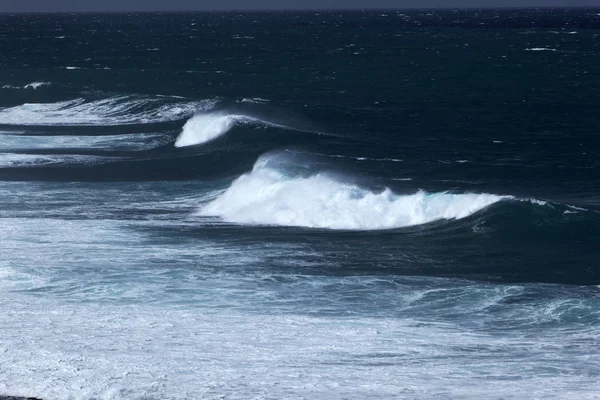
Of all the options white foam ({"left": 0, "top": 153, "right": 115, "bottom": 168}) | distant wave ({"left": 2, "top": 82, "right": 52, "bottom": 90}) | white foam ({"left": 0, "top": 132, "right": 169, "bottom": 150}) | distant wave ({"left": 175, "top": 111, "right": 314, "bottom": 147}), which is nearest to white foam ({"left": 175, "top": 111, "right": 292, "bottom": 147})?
distant wave ({"left": 175, "top": 111, "right": 314, "bottom": 147})

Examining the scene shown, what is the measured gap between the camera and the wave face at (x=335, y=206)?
29.9 meters

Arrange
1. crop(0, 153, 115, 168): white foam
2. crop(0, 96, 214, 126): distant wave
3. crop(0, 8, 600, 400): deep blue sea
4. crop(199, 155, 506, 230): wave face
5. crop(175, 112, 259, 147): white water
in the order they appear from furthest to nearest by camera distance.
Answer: crop(0, 96, 214, 126): distant wave, crop(175, 112, 259, 147): white water, crop(0, 153, 115, 168): white foam, crop(199, 155, 506, 230): wave face, crop(0, 8, 600, 400): deep blue sea

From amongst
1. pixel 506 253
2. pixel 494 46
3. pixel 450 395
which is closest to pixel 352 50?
pixel 494 46

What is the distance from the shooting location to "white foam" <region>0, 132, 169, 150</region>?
4472 cm

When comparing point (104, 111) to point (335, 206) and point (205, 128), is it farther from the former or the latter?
point (335, 206)

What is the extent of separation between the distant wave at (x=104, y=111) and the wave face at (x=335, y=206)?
22.0 m

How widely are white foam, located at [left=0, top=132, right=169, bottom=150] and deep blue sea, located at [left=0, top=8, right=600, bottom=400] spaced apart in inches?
9.6

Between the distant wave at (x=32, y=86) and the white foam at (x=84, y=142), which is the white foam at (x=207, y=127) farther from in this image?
the distant wave at (x=32, y=86)

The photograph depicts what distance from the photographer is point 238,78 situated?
260ft

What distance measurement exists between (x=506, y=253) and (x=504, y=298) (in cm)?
443

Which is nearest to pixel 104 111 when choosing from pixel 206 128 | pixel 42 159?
pixel 206 128

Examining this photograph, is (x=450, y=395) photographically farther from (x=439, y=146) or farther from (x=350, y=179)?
(x=439, y=146)

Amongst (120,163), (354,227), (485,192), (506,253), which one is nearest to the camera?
(506,253)

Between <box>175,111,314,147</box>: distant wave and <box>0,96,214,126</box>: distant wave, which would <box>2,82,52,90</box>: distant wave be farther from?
<box>175,111,314,147</box>: distant wave
